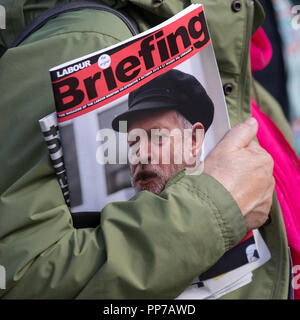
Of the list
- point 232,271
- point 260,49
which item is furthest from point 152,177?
point 260,49

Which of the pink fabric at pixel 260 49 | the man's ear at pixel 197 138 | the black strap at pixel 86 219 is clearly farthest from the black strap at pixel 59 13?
the pink fabric at pixel 260 49

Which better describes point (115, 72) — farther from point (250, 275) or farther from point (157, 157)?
point (250, 275)

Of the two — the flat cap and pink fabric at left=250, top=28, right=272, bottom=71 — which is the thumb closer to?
the flat cap

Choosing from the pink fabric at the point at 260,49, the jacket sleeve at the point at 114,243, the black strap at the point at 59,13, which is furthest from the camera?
the pink fabric at the point at 260,49

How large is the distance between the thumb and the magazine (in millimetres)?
65

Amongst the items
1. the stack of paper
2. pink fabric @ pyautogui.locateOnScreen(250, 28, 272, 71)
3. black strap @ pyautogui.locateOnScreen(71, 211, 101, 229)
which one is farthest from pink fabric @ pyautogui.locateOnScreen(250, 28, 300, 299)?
black strap @ pyautogui.locateOnScreen(71, 211, 101, 229)

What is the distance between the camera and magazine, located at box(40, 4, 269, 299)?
0.86 m

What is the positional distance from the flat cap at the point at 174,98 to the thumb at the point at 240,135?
0.17ft

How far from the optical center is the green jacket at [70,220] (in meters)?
0.83

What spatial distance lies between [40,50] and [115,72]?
14cm

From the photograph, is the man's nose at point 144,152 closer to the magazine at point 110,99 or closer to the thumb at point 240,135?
the magazine at point 110,99

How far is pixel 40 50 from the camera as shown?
89 centimetres

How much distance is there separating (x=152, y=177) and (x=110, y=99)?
166 millimetres
